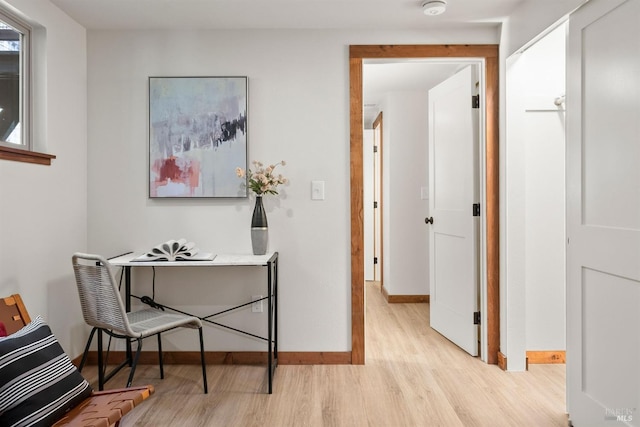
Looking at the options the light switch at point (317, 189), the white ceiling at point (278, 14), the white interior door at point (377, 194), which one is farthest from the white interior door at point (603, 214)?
the white interior door at point (377, 194)

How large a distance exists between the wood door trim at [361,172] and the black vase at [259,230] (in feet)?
1.90

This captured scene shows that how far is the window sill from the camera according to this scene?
207 centimetres

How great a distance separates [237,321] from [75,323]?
1009 millimetres

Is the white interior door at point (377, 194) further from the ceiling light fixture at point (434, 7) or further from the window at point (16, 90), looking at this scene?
the window at point (16, 90)

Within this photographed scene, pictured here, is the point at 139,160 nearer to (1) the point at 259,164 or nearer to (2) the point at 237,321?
(1) the point at 259,164

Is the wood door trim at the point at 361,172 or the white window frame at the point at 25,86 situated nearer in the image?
the white window frame at the point at 25,86

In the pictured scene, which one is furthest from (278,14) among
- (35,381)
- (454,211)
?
(35,381)

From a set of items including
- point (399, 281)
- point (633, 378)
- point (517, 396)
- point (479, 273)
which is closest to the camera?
point (633, 378)

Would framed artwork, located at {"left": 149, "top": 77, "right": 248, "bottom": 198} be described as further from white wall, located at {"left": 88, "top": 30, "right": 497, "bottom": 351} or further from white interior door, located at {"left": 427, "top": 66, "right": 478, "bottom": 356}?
white interior door, located at {"left": 427, "top": 66, "right": 478, "bottom": 356}

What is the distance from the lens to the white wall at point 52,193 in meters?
2.17

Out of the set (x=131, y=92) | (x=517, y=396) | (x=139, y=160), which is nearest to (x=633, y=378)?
(x=517, y=396)

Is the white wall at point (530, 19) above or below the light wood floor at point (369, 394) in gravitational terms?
above

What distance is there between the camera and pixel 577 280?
197 cm

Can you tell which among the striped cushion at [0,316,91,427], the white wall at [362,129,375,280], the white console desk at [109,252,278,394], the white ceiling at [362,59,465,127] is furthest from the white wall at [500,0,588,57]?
the white wall at [362,129,375,280]
